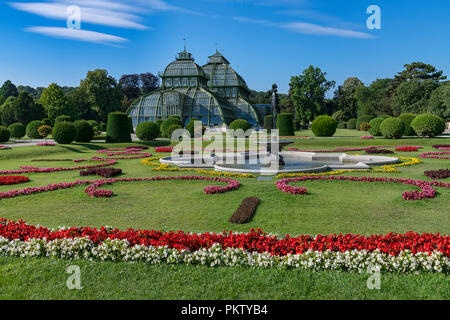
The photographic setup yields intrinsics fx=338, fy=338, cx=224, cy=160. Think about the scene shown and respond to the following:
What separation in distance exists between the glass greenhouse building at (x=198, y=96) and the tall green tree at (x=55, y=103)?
28.2ft

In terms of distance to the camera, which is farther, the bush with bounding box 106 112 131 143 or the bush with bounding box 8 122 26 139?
the bush with bounding box 8 122 26 139

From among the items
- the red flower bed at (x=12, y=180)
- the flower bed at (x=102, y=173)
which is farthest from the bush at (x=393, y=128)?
the red flower bed at (x=12, y=180)

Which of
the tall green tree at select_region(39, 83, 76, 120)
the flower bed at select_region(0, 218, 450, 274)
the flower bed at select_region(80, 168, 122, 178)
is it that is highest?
the tall green tree at select_region(39, 83, 76, 120)

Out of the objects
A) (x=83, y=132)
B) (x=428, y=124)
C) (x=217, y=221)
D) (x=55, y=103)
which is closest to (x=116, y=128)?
(x=83, y=132)

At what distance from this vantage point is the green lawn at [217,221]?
Answer: 349 centimetres

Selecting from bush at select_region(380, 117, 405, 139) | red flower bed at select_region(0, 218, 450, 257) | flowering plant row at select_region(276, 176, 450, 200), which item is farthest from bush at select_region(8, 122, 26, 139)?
bush at select_region(380, 117, 405, 139)

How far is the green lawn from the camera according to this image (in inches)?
137

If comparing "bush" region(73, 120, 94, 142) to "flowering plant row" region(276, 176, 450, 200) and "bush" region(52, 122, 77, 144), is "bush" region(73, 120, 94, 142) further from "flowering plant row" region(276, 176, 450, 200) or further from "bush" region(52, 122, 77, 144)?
"flowering plant row" region(276, 176, 450, 200)

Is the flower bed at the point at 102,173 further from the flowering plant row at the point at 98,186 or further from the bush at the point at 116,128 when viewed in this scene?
the bush at the point at 116,128

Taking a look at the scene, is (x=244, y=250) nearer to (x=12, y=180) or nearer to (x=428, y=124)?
(x=12, y=180)

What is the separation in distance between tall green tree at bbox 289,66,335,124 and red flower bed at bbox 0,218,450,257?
53.7 m

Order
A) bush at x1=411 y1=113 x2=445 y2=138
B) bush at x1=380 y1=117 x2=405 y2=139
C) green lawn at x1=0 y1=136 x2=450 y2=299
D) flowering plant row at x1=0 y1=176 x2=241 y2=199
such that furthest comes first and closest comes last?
bush at x1=380 y1=117 x2=405 y2=139, bush at x1=411 y1=113 x2=445 y2=138, flowering plant row at x1=0 y1=176 x2=241 y2=199, green lawn at x1=0 y1=136 x2=450 y2=299
